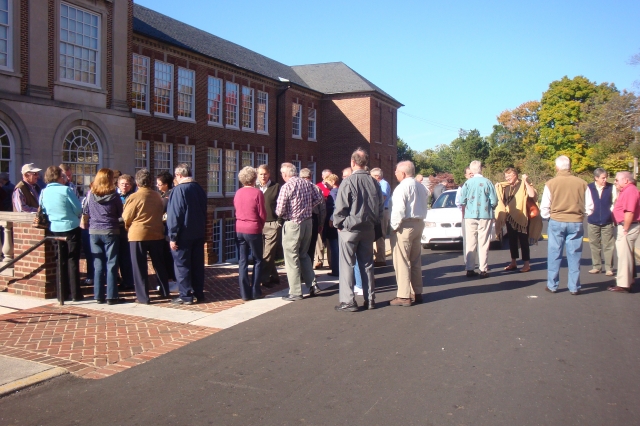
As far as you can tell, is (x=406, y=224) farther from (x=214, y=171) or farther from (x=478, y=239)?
(x=214, y=171)

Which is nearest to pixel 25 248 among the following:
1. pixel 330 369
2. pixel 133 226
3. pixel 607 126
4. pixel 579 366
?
pixel 133 226

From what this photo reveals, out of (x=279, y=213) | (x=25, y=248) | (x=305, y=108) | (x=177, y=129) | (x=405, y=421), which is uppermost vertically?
(x=305, y=108)

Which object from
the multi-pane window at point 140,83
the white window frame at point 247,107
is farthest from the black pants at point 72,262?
the white window frame at point 247,107

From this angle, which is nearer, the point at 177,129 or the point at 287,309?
the point at 287,309

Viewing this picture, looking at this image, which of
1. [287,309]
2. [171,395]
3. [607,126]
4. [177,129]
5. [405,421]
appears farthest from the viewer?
[607,126]

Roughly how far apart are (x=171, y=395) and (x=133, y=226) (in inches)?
147

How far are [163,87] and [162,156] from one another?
3.04m

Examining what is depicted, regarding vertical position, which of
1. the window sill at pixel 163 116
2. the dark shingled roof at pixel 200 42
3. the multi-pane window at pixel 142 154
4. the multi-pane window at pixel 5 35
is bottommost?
the multi-pane window at pixel 142 154

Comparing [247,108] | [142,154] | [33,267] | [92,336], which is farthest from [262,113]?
[92,336]

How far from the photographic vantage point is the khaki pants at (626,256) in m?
8.32

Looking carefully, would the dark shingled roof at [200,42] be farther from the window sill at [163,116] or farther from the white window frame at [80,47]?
the white window frame at [80,47]

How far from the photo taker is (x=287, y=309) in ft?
24.7

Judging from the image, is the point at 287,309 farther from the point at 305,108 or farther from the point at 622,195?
the point at 305,108

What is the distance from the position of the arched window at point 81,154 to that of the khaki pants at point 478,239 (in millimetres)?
13441
